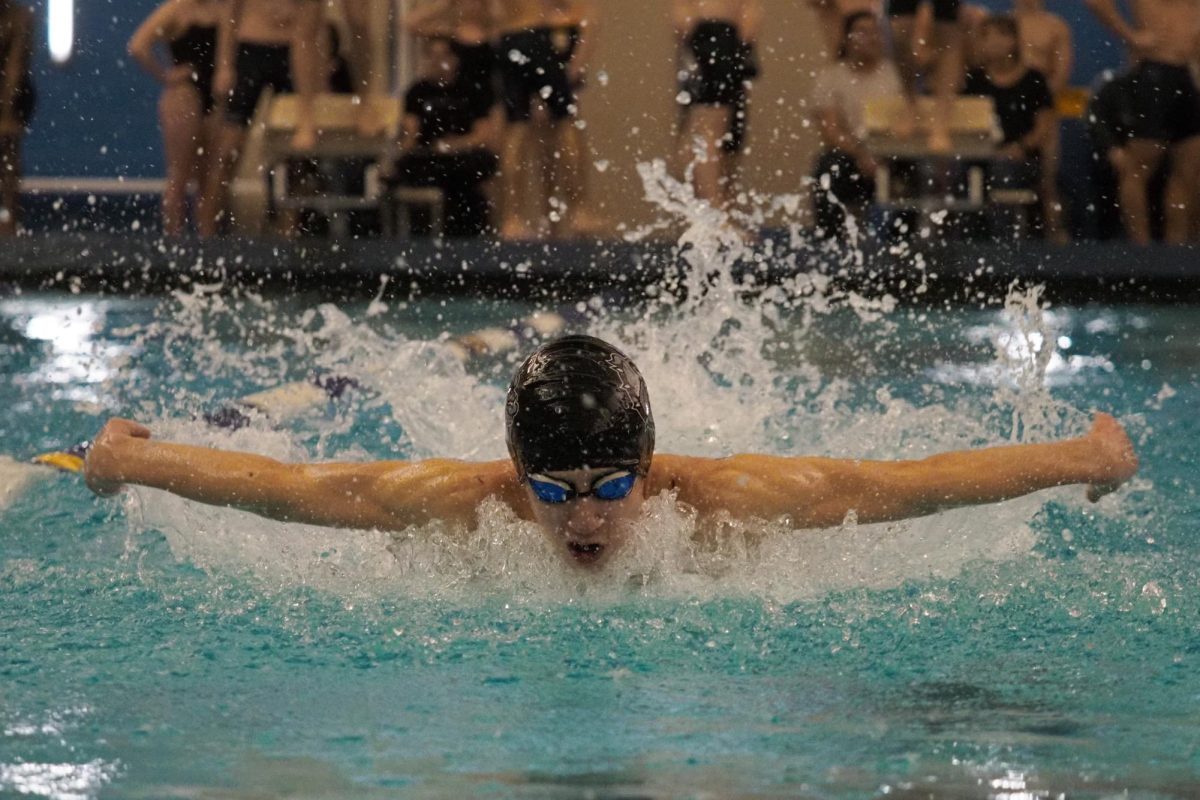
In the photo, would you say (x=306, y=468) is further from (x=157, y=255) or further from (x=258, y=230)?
(x=258, y=230)

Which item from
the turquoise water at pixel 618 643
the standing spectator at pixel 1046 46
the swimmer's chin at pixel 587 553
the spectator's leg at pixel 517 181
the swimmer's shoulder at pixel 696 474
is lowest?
the turquoise water at pixel 618 643

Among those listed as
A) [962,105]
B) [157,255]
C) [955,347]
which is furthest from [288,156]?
[955,347]

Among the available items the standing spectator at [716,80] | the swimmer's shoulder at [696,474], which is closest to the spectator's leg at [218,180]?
the standing spectator at [716,80]

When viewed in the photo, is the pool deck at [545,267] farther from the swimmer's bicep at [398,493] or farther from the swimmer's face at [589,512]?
the swimmer's face at [589,512]

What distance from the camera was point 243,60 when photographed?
8.48m

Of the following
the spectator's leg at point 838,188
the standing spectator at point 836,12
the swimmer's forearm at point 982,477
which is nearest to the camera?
the swimmer's forearm at point 982,477

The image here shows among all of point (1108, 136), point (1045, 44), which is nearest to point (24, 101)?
point (1045, 44)

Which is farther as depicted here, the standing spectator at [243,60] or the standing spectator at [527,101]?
the standing spectator at [243,60]

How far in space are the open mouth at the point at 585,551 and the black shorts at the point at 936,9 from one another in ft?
20.7

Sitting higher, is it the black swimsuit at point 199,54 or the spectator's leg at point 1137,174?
→ the black swimsuit at point 199,54

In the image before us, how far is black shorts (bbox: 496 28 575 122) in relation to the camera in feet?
26.5

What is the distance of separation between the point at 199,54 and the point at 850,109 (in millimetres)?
3505

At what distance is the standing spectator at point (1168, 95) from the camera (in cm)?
830

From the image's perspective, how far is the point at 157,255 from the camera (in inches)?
306
